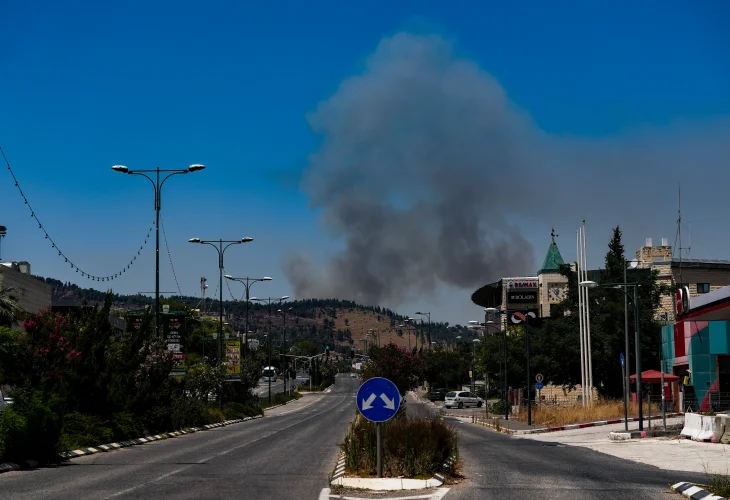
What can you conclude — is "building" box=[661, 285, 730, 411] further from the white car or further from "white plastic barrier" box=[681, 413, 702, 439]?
the white car

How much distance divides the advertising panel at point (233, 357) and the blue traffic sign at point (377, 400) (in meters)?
43.1

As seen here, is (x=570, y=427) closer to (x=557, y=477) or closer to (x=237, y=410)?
(x=237, y=410)

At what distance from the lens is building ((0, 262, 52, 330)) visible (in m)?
61.7

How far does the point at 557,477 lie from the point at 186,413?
27.2 metres

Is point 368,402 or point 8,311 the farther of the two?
point 8,311

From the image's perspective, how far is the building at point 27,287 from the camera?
61719 millimetres

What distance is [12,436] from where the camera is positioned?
22.7 metres

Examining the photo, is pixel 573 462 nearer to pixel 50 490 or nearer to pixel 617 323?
pixel 50 490

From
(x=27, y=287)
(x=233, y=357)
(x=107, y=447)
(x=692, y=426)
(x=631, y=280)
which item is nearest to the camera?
(x=107, y=447)

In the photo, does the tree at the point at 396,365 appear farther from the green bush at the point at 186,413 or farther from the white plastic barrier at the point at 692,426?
the white plastic barrier at the point at 692,426

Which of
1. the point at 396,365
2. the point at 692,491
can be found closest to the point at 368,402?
the point at 692,491

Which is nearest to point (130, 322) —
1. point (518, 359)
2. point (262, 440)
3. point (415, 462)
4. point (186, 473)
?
point (262, 440)

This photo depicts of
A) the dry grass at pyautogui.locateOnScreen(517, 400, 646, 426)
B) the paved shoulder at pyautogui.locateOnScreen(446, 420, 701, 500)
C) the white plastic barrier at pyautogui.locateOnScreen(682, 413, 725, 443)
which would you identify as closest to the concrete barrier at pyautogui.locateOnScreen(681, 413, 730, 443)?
the white plastic barrier at pyautogui.locateOnScreen(682, 413, 725, 443)

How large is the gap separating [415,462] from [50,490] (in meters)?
7.28
